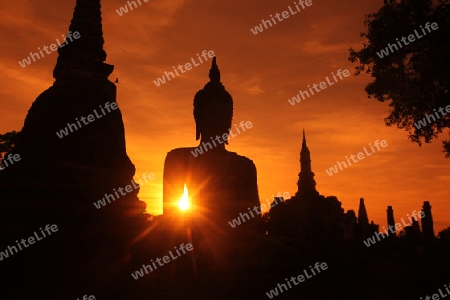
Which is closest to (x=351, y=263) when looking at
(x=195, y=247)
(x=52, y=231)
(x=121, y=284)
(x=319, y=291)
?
(x=319, y=291)

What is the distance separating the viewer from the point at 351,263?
9.84m

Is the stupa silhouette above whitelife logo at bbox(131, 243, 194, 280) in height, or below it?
above

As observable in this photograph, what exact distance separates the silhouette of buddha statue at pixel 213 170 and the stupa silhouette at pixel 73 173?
2.10 meters

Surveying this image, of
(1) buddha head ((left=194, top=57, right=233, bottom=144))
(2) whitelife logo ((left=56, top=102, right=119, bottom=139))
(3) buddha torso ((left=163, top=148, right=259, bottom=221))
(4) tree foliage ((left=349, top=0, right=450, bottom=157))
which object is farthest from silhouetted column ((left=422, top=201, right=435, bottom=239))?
(2) whitelife logo ((left=56, top=102, right=119, bottom=139))

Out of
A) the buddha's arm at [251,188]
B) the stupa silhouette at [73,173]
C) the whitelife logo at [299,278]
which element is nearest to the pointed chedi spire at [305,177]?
the stupa silhouette at [73,173]

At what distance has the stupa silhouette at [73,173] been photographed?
12.5 meters

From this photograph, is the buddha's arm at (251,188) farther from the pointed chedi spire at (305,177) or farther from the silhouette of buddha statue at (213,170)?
the pointed chedi spire at (305,177)

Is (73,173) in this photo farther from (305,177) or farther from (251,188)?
(305,177)

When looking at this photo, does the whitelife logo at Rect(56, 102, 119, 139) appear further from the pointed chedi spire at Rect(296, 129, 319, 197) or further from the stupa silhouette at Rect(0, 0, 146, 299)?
the pointed chedi spire at Rect(296, 129, 319, 197)

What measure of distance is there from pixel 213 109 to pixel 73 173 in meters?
5.89

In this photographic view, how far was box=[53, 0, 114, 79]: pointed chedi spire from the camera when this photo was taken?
53.5 ft

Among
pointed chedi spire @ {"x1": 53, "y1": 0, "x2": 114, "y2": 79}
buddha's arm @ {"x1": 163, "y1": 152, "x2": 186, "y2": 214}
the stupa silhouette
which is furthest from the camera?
pointed chedi spire @ {"x1": 53, "y1": 0, "x2": 114, "y2": 79}

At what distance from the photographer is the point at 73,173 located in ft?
46.0

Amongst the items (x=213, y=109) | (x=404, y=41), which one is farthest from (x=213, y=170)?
(x=404, y=41)
